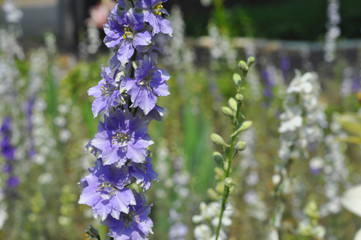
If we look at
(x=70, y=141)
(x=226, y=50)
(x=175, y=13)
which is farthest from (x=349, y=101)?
(x=70, y=141)

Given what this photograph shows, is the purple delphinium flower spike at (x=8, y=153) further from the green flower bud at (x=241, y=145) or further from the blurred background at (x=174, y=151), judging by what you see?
the green flower bud at (x=241, y=145)

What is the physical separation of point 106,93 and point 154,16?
0.20 meters

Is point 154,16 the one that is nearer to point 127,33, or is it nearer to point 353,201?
point 127,33

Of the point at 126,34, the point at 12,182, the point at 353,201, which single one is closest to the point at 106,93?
the point at 126,34

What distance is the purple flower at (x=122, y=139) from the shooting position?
960 millimetres

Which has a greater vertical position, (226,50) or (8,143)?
(226,50)

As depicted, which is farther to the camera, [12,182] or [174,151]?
[174,151]

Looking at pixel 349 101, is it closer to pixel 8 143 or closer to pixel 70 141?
pixel 70 141

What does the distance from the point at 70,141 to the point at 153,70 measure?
458cm

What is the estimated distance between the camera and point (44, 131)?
3.92 metres

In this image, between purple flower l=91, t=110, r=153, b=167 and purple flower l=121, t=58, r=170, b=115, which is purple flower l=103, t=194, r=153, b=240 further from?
purple flower l=121, t=58, r=170, b=115

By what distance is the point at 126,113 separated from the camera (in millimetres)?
987

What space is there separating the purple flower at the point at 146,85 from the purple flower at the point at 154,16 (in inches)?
2.8

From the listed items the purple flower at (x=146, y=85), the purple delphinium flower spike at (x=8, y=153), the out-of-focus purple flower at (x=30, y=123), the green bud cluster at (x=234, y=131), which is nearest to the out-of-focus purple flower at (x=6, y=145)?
the purple delphinium flower spike at (x=8, y=153)
